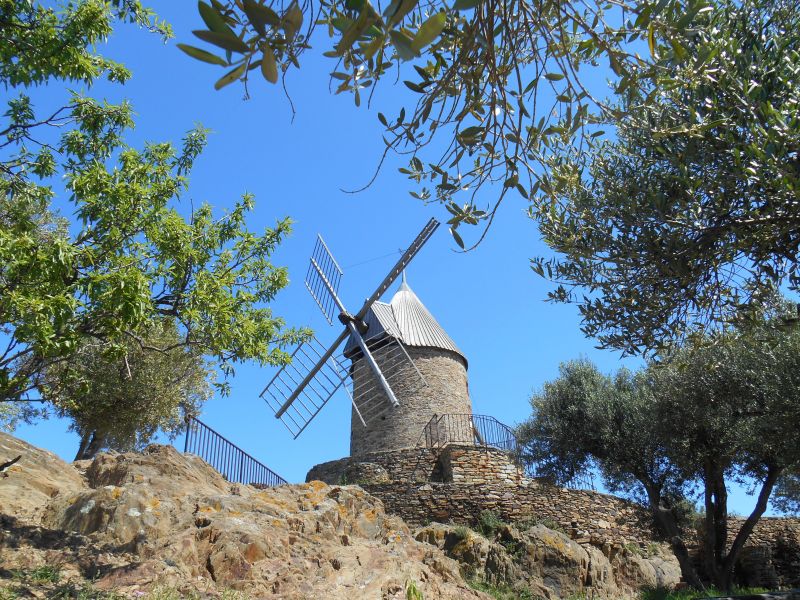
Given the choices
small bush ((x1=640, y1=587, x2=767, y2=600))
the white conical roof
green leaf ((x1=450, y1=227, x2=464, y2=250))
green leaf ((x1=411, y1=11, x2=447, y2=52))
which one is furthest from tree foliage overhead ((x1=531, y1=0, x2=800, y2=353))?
the white conical roof

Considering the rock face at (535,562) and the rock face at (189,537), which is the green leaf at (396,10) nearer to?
the rock face at (189,537)

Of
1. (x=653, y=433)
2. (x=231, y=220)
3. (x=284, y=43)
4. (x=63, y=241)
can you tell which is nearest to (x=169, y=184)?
(x=231, y=220)

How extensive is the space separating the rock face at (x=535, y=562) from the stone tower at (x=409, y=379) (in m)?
5.70

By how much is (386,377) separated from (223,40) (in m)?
17.5

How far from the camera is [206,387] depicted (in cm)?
1664

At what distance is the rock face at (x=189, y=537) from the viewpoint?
577 centimetres

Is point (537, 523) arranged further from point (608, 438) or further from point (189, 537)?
point (189, 537)

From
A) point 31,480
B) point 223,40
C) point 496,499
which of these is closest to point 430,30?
point 223,40

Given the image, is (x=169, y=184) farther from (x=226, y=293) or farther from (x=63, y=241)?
(x=63, y=241)

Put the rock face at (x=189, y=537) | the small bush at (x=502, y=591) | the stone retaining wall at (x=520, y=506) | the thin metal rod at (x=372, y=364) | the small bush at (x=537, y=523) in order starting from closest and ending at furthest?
the rock face at (x=189, y=537)
the small bush at (x=502, y=591)
the small bush at (x=537, y=523)
the stone retaining wall at (x=520, y=506)
the thin metal rod at (x=372, y=364)

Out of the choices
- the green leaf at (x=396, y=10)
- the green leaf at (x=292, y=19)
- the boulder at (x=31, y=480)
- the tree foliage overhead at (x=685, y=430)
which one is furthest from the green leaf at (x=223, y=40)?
the tree foliage overhead at (x=685, y=430)

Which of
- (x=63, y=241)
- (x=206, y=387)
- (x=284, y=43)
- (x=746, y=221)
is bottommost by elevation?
(x=284, y=43)

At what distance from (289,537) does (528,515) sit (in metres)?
8.52

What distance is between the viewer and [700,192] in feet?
16.8
